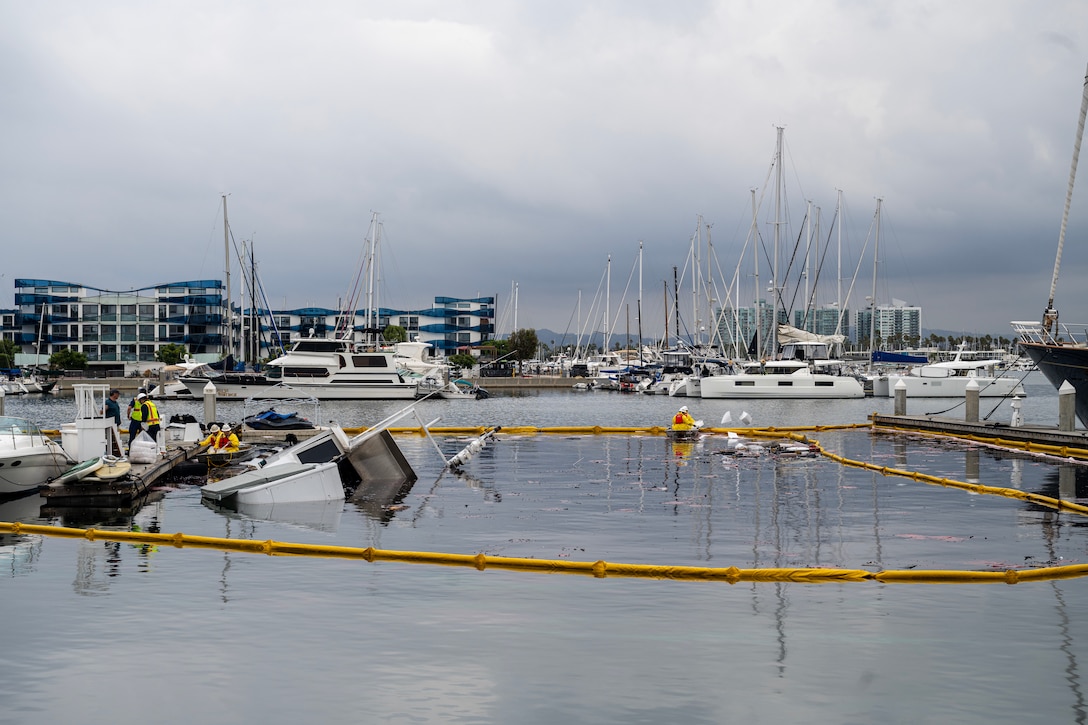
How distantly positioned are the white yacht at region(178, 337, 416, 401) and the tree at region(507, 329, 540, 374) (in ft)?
219

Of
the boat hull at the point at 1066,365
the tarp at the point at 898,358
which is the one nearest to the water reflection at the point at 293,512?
the boat hull at the point at 1066,365

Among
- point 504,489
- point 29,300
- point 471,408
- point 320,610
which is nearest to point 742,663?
point 320,610

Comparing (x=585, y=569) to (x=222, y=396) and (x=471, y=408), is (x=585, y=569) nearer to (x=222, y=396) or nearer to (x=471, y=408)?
(x=471, y=408)

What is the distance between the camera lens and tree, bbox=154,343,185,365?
11806cm

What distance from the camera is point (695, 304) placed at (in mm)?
102125

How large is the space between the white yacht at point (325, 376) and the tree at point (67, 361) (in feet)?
177

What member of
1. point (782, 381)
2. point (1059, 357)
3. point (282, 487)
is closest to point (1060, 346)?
point (1059, 357)

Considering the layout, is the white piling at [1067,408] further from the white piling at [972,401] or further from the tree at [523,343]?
the tree at [523,343]

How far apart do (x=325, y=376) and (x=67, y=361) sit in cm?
6072

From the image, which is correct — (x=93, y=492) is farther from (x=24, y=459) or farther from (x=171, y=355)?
(x=171, y=355)

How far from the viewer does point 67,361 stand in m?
117

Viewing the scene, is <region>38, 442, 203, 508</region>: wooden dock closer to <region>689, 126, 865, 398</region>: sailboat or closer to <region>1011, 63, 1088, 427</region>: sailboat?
<region>1011, 63, 1088, 427</region>: sailboat

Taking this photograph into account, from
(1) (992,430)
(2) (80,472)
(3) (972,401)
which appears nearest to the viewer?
(2) (80,472)

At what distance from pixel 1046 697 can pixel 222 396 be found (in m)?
70.9
